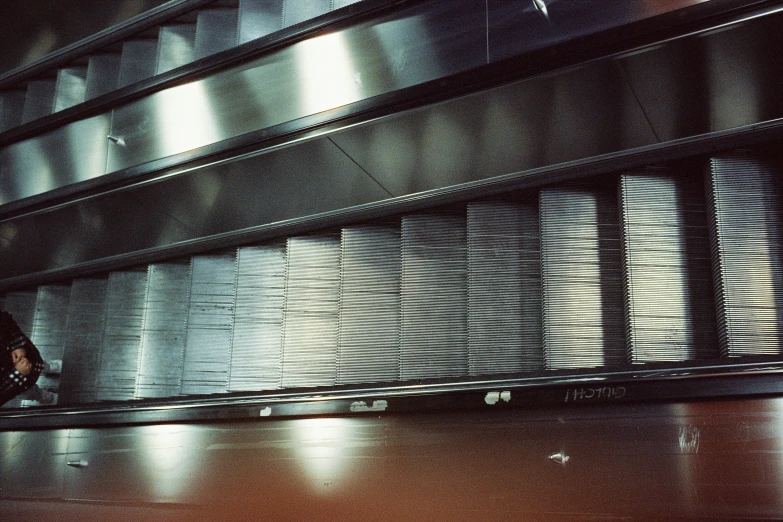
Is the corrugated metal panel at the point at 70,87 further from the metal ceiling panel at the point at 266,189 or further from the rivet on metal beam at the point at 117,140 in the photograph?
the metal ceiling panel at the point at 266,189

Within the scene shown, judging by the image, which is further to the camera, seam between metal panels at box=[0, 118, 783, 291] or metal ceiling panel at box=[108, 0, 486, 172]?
metal ceiling panel at box=[108, 0, 486, 172]

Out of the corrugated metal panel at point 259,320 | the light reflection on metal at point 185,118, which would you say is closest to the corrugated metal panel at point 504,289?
the corrugated metal panel at point 259,320

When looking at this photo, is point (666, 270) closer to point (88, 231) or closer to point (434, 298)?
point (434, 298)

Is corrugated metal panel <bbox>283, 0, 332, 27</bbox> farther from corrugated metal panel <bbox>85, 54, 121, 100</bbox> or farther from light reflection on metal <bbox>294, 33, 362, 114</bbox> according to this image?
corrugated metal panel <bbox>85, 54, 121, 100</bbox>

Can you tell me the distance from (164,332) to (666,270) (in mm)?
3018

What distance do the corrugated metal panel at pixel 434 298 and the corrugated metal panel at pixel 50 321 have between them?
2.85m

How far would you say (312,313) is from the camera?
13.8 feet

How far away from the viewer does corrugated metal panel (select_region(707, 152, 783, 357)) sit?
291 cm

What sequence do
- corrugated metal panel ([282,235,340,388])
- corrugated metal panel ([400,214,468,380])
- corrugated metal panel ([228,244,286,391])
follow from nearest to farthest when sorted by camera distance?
corrugated metal panel ([400,214,468,380]) < corrugated metal panel ([282,235,340,388]) < corrugated metal panel ([228,244,286,391])

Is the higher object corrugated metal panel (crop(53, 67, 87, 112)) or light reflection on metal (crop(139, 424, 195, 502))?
corrugated metal panel (crop(53, 67, 87, 112))

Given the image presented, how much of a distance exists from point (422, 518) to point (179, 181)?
2162 millimetres

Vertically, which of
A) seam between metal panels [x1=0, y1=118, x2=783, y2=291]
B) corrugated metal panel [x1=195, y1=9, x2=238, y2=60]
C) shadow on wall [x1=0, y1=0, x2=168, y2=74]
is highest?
shadow on wall [x1=0, y1=0, x2=168, y2=74]

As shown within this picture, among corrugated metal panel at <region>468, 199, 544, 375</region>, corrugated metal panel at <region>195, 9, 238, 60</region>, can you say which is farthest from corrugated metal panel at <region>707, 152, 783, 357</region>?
corrugated metal panel at <region>195, 9, 238, 60</region>

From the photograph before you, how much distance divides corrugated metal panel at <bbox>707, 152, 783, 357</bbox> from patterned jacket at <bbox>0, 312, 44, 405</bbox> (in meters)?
3.64
